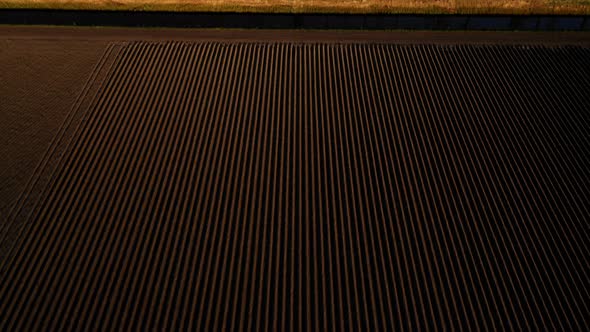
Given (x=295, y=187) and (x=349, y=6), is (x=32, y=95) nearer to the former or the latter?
(x=295, y=187)

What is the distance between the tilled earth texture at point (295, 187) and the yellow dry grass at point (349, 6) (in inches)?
174

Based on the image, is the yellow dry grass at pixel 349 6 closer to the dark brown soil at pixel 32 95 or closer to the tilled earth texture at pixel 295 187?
the dark brown soil at pixel 32 95

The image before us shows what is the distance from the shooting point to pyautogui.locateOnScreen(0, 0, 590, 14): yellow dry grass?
16.2m

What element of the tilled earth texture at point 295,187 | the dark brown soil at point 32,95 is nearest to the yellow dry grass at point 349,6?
the dark brown soil at point 32,95

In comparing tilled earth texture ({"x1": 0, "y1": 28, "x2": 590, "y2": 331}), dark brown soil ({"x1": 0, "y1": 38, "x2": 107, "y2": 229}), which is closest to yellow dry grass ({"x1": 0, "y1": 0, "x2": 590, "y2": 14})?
dark brown soil ({"x1": 0, "y1": 38, "x2": 107, "y2": 229})

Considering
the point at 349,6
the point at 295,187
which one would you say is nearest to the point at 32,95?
the point at 295,187

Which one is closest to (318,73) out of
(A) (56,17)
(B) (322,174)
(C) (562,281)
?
(B) (322,174)

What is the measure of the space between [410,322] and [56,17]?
53.4 ft

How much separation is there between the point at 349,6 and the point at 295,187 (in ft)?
35.2

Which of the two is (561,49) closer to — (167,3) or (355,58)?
(355,58)

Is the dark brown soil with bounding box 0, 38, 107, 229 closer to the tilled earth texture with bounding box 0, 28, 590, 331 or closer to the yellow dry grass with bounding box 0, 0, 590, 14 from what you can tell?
the tilled earth texture with bounding box 0, 28, 590, 331

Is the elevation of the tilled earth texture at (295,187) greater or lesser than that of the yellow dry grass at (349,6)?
lesser

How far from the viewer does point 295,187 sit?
8.57 m

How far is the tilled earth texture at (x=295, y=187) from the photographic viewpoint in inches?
269
